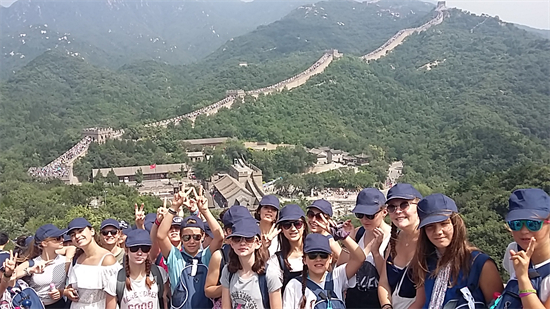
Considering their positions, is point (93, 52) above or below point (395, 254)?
below

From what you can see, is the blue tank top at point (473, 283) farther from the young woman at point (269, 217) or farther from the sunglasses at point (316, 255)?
the young woman at point (269, 217)

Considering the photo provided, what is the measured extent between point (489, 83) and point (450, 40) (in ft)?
62.6

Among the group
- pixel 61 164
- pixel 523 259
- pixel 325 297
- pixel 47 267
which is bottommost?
pixel 61 164

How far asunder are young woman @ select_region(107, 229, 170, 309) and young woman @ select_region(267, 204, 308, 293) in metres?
0.89

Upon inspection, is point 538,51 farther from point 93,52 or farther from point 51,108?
point 93,52

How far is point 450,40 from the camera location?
249ft

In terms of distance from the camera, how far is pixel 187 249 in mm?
3920

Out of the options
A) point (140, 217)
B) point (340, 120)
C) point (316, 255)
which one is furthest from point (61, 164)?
point (316, 255)

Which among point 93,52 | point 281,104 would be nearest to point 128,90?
point 281,104

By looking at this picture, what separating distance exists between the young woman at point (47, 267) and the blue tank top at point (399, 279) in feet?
7.99

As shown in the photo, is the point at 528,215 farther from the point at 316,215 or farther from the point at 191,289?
the point at 191,289

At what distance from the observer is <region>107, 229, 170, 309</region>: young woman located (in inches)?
141

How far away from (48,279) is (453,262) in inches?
116

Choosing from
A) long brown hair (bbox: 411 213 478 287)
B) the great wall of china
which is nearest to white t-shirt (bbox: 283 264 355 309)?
long brown hair (bbox: 411 213 478 287)
